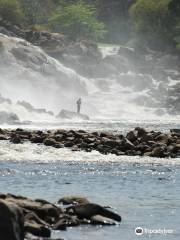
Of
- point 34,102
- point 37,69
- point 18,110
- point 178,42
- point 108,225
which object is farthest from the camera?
point 178,42

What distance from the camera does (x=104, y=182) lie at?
37.2 m

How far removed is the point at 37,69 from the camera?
118 m

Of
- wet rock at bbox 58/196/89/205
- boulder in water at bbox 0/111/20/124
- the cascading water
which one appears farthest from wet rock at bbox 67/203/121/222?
the cascading water

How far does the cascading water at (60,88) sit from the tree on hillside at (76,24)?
109 feet

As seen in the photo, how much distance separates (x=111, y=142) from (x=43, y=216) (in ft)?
90.9

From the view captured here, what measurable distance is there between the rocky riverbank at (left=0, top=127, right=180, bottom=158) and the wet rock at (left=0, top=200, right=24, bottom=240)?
27.6 m

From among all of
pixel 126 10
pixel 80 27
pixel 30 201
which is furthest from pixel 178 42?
pixel 30 201

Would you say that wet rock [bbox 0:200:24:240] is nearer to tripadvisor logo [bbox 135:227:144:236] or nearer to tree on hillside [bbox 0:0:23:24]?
tripadvisor logo [bbox 135:227:144:236]

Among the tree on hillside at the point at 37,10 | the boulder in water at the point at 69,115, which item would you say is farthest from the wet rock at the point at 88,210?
the tree on hillside at the point at 37,10

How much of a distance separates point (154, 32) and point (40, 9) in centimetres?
2900

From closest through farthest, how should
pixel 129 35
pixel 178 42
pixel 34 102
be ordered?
pixel 34 102 < pixel 178 42 < pixel 129 35

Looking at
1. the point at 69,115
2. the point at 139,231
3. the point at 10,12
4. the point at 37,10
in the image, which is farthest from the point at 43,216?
the point at 37,10

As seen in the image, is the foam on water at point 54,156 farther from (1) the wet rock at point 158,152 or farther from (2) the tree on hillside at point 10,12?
(2) the tree on hillside at point 10,12

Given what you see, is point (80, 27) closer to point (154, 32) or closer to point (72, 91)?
point (154, 32)
